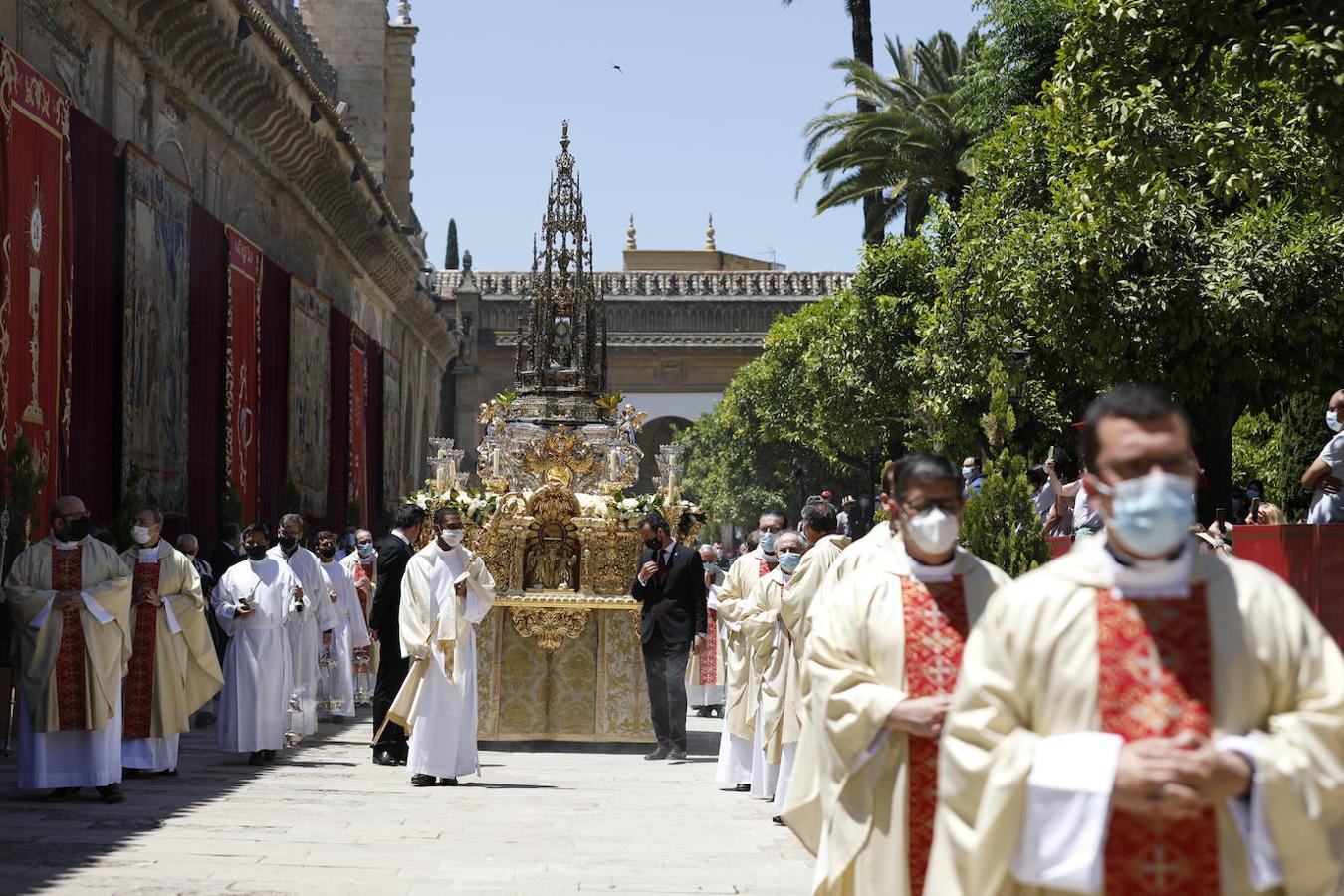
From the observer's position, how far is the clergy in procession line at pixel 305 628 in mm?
15508

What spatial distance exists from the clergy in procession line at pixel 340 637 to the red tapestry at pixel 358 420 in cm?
1441

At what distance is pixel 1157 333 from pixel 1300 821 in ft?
55.5

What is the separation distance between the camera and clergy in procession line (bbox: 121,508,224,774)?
40.0 feet

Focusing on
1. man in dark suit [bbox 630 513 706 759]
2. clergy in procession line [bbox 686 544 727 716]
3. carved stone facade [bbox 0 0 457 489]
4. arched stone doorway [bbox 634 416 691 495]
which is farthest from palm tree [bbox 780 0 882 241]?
arched stone doorway [bbox 634 416 691 495]

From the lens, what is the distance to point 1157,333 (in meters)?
19.8

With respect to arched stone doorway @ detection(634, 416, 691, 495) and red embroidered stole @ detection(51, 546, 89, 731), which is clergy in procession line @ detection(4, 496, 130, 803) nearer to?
red embroidered stole @ detection(51, 546, 89, 731)

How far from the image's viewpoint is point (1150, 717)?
3562 millimetres

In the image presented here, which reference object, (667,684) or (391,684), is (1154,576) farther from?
(667,684)

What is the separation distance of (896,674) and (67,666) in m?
6.91

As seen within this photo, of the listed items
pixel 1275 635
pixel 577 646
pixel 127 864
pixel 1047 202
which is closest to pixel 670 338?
pixel 1047 202

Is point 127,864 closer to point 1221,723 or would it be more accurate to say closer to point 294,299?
point 1221,723

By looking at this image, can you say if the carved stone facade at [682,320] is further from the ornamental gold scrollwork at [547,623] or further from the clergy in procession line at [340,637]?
the ornamental gold scrollwork at [547,623]

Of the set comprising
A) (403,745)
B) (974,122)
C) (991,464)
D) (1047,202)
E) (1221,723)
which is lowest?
(403,745)

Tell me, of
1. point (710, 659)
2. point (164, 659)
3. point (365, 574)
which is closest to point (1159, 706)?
point (164, 659)
